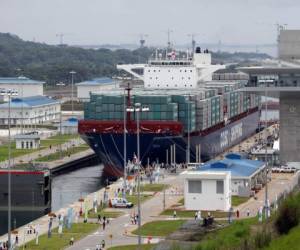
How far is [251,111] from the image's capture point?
121938 millimetres

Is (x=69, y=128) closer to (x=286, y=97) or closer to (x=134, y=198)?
(x=286, y=97)

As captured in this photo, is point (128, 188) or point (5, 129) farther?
point (5, 129)

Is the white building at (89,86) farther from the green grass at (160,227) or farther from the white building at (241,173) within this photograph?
the green grass at (160,227)

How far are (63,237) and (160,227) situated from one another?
15.6 ft

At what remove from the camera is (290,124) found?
84688 millimetres

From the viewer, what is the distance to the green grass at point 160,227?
188 ft

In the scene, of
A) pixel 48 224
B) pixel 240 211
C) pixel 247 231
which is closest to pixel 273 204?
pixel 240 211

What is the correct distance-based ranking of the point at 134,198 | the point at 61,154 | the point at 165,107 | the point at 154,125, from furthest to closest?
the point at 61,154, the point at 165,107, the point at 154,125, the point at 134,198

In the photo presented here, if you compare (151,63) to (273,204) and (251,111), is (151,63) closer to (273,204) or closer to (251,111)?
(251,111)

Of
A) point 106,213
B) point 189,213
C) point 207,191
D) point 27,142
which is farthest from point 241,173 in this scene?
point 27,142

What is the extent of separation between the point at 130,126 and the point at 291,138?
11.3 meters

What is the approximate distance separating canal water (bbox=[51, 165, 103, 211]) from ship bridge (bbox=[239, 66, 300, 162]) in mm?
12351

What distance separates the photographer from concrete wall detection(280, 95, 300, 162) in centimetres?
8469

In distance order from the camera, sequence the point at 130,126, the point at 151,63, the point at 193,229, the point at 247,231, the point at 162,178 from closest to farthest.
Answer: the point at 247,231 < the point at 193,229 < the point at 162,178 < the point at 130,126 < the point at 151,63
